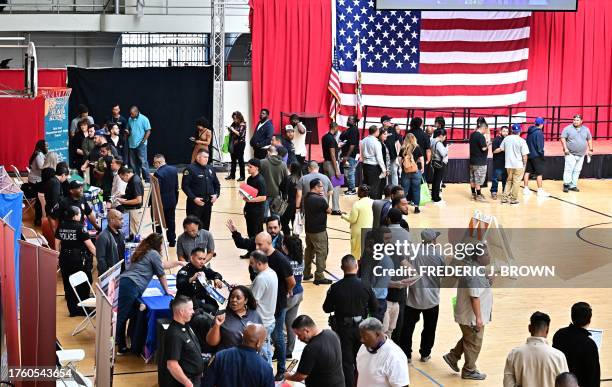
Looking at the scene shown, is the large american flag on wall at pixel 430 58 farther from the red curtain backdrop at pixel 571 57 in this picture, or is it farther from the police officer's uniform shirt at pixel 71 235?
the police officer's uniform shirt at pixel 71 235

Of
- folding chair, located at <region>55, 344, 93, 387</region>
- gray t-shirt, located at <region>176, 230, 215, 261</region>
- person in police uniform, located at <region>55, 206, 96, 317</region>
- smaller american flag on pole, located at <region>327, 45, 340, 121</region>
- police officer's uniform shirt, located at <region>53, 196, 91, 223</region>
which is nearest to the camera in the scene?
folding chair, located at <region>55, 344, 93, 387</region>

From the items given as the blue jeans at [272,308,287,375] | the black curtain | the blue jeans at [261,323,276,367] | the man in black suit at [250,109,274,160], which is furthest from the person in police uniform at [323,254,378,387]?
the black curtain

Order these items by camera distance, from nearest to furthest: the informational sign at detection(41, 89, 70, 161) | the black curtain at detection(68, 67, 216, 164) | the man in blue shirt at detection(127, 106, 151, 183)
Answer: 1. the informational sign at detection(41, 89, 70, 161)
2. the man in blue shirt at detection(127, 106, 151, 183)
3. the black curtain at detection(68, 67, 216, 164)

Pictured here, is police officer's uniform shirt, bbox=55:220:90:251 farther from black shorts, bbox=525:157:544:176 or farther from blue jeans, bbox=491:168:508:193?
black shorts, bbox=525:157:544:176

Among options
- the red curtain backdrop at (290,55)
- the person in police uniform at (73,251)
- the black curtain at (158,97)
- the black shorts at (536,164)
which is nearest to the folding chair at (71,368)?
the person in police uniform at (73,251)

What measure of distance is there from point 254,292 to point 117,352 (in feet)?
7.29

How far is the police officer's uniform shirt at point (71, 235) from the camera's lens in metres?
11.1

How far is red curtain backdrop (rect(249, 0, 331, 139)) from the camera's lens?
2306 cm

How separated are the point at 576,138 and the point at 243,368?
15317 millimetres

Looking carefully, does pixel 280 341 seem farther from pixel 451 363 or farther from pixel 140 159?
pixel 140 159

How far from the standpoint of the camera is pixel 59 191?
13734 mm

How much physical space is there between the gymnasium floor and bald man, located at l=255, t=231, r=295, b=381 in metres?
1.26

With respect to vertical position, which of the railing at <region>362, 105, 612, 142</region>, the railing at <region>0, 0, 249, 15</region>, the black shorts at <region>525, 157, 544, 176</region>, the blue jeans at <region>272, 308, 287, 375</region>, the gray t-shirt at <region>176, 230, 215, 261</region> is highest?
the railing at <region>0, 0, 249, 15</region>

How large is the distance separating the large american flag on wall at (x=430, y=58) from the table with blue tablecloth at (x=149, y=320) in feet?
46.7
